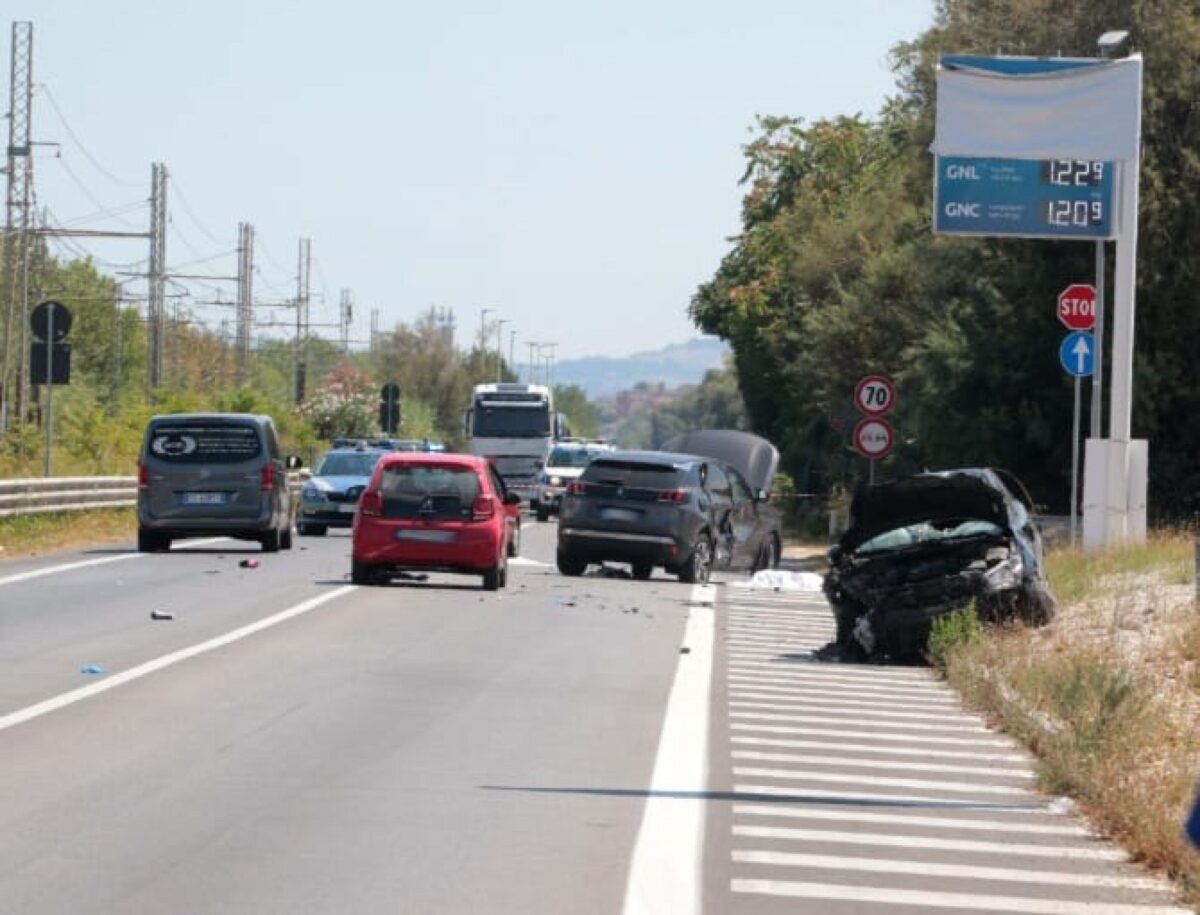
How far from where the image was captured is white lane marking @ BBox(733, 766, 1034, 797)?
43.3 ft

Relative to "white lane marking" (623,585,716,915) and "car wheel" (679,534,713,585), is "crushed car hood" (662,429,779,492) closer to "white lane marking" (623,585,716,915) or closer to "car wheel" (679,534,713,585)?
"car wheel" (679,534,713,585)

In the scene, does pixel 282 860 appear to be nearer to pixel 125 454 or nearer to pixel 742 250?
pixel 125 454

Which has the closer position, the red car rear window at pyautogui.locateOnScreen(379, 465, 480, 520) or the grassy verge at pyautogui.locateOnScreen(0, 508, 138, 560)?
the red car rear window at pyautogui.locateOnScreen(379, 465, 480, 520)

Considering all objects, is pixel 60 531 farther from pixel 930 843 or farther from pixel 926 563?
pixel 930 843

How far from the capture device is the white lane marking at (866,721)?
16281 millimetres

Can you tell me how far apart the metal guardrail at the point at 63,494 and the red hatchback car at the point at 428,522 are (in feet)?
36.1

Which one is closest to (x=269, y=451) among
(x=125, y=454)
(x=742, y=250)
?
(x=125, y=454)

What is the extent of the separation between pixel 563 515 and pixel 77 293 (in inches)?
3164

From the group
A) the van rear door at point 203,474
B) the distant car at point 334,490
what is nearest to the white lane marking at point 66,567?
the van rear door at point 203,474

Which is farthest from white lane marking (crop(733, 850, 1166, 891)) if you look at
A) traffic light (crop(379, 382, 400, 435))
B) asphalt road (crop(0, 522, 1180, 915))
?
traffic light (crop(379, 382, 400, 435))

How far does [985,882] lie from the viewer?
33.5 ft

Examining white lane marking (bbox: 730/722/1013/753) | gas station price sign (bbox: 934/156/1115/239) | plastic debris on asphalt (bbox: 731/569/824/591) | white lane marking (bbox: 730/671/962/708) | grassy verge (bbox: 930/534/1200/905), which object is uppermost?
gas station price sign (bbox: 934/156/1115/239)

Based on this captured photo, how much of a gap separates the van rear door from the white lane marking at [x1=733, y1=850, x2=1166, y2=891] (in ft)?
85.2

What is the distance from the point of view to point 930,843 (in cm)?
1120
